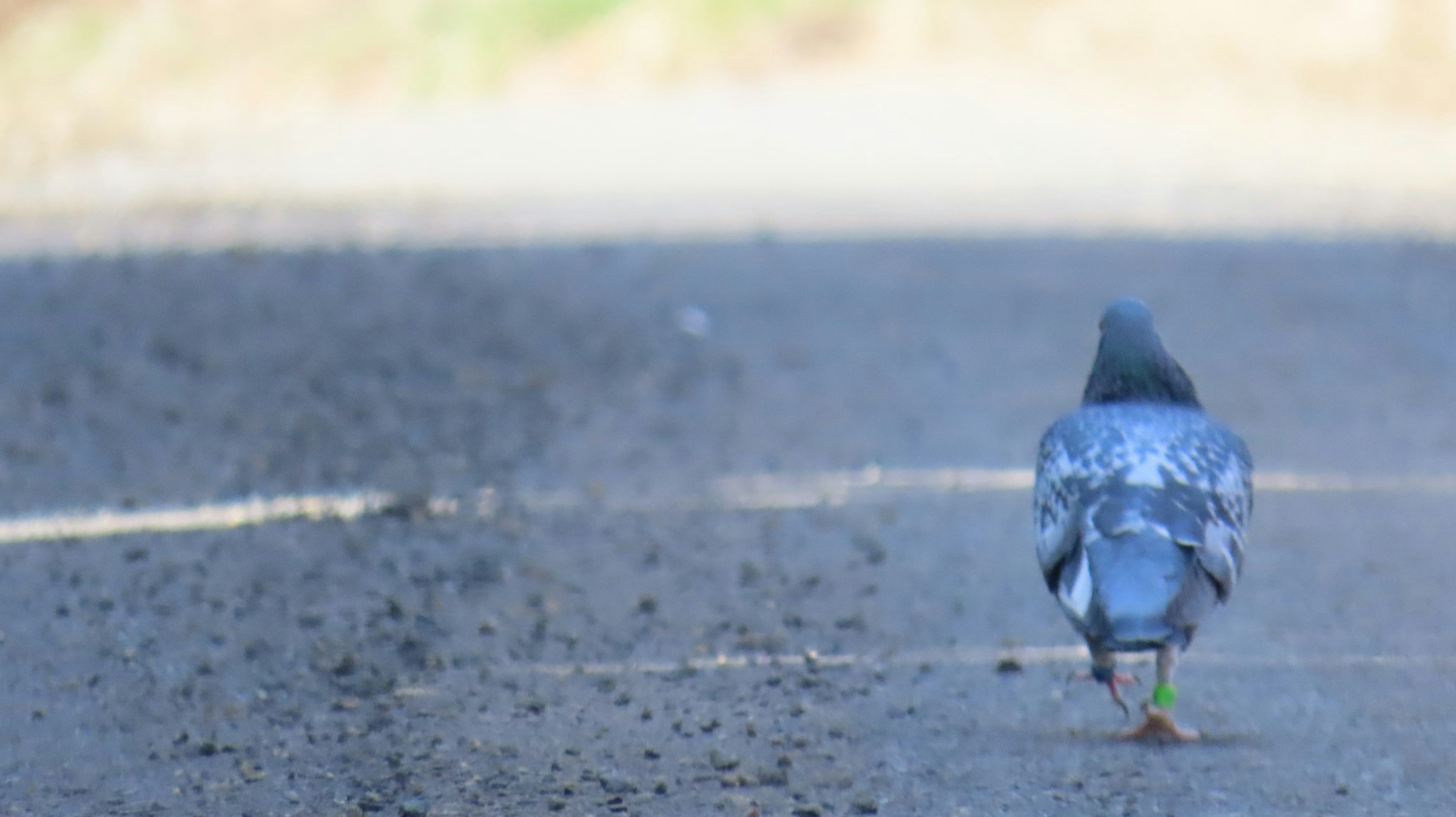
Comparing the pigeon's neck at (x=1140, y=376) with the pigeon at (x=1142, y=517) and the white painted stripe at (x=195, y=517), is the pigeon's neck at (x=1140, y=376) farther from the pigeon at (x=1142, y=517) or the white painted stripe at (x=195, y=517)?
the white painted stripe at (x=195, y=517)

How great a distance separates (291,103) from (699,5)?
7.49 m

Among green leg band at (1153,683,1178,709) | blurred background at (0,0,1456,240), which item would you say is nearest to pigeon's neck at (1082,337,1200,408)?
green leg band at (1153,683,1178,709)

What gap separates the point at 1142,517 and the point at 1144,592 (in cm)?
25

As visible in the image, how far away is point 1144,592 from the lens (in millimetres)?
5418

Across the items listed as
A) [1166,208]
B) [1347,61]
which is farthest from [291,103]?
[1166,208]

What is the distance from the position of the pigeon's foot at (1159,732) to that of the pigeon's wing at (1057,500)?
0.48 metres

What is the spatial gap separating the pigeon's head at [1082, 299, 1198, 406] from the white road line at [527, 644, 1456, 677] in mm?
911

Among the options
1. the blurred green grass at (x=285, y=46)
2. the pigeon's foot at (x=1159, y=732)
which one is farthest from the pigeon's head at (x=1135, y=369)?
the blurred green grass at (x=285, y=46)

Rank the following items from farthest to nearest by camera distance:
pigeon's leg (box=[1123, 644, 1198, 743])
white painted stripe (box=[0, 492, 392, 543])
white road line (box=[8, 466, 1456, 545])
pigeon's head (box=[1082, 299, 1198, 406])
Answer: white road line (box=[8, 466, 1456, 545])
white painted stripe (box=[0, 492, 392, 543])
pigeon's head (box=[1082, 299, 1198, 406])
pigeon's leg (box=[1123, 644, 1198, 743])

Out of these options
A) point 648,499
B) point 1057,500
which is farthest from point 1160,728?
point 648,499

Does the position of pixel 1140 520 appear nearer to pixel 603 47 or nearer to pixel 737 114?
pixel 737 114

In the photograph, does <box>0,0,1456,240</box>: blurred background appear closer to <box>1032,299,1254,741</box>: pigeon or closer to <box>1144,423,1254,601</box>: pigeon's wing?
<box>1032,299,1254,741</box>: pigeon

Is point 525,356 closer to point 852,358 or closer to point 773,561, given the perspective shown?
point 852,358

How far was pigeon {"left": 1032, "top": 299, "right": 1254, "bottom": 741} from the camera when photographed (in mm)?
5469
